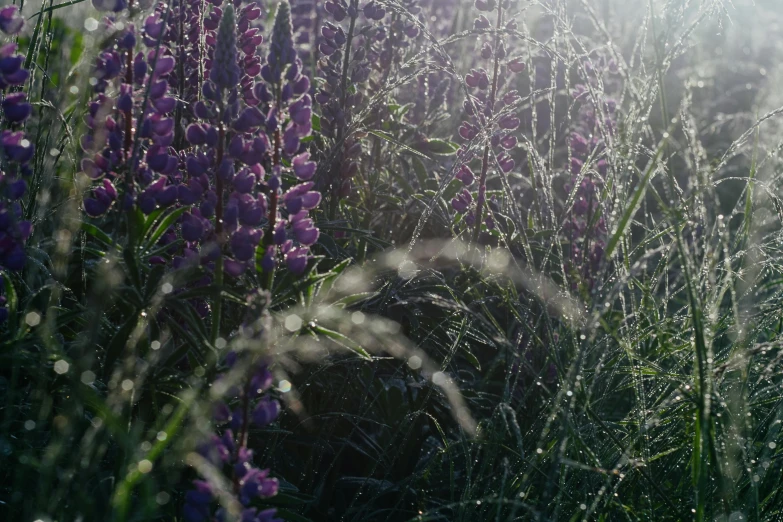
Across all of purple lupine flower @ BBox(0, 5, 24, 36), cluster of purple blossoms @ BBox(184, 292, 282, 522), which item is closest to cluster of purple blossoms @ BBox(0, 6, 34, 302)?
purple lupine flower @ BBox(0, 5, 24, 36)

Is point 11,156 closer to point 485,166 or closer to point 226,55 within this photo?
point 226,55

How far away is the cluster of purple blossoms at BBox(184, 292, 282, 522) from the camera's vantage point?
123 centimetres

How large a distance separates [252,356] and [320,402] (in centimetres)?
88

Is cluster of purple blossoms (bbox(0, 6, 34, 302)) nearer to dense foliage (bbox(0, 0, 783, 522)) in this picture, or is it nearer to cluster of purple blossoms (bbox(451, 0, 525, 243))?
dense foliage (bbox(0, 0, 783, 522))

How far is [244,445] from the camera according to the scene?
1304 millimetres

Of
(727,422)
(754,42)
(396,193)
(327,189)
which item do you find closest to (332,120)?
(327,189)

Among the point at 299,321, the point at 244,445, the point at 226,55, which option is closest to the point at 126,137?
the point at 226,55

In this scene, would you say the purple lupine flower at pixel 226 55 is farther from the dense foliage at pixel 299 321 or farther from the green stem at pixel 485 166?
the green stem at pixel 485 166

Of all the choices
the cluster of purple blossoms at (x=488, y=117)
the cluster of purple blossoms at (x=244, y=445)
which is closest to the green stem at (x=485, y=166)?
the cluster of purple blossoms at (x=488, y=117)

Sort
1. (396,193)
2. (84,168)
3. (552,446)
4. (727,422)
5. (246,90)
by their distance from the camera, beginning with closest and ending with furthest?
(84,168)
(552,446)
(727,422)
(246,90)
(396,193)

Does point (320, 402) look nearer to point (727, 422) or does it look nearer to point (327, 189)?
point (327, 189)

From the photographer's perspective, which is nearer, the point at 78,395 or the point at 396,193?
the point at 78,395

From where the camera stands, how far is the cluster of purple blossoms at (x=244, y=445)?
123 centimetres

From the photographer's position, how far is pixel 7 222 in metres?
1.62
